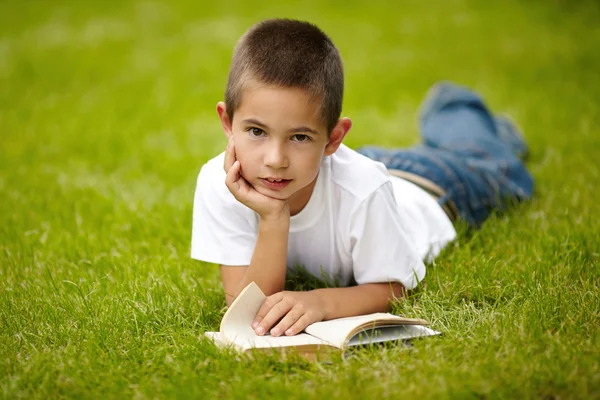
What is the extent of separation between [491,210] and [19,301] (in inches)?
94.7

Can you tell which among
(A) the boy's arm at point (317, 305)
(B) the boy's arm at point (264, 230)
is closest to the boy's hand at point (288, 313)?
(A) the boy's arm at point (317, 305)

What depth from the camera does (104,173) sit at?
4.75 metres

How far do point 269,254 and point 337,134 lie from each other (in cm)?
52

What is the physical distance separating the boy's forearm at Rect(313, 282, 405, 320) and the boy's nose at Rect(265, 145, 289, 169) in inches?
20.5

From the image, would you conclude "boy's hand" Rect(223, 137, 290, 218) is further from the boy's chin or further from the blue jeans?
the blue jeans

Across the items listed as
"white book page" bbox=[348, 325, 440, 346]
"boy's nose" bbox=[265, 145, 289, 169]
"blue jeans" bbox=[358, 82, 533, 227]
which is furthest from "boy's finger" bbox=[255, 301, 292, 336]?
"blue jeans" bbox=[358, 82, 533, 227]

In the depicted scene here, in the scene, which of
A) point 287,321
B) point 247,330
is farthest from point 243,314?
point 287,321

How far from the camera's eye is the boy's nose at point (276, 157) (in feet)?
7.68

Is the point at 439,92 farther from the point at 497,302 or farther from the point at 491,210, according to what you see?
the point at 497,302

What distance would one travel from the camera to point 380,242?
2.62 m

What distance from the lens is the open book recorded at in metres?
2.28

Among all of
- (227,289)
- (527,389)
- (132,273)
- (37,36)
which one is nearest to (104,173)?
(132,273)

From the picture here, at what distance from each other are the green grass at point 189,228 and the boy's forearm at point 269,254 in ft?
0.87

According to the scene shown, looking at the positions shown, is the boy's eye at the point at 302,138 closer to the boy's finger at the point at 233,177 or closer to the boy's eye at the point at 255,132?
the boy's eye at the point at 255,132
